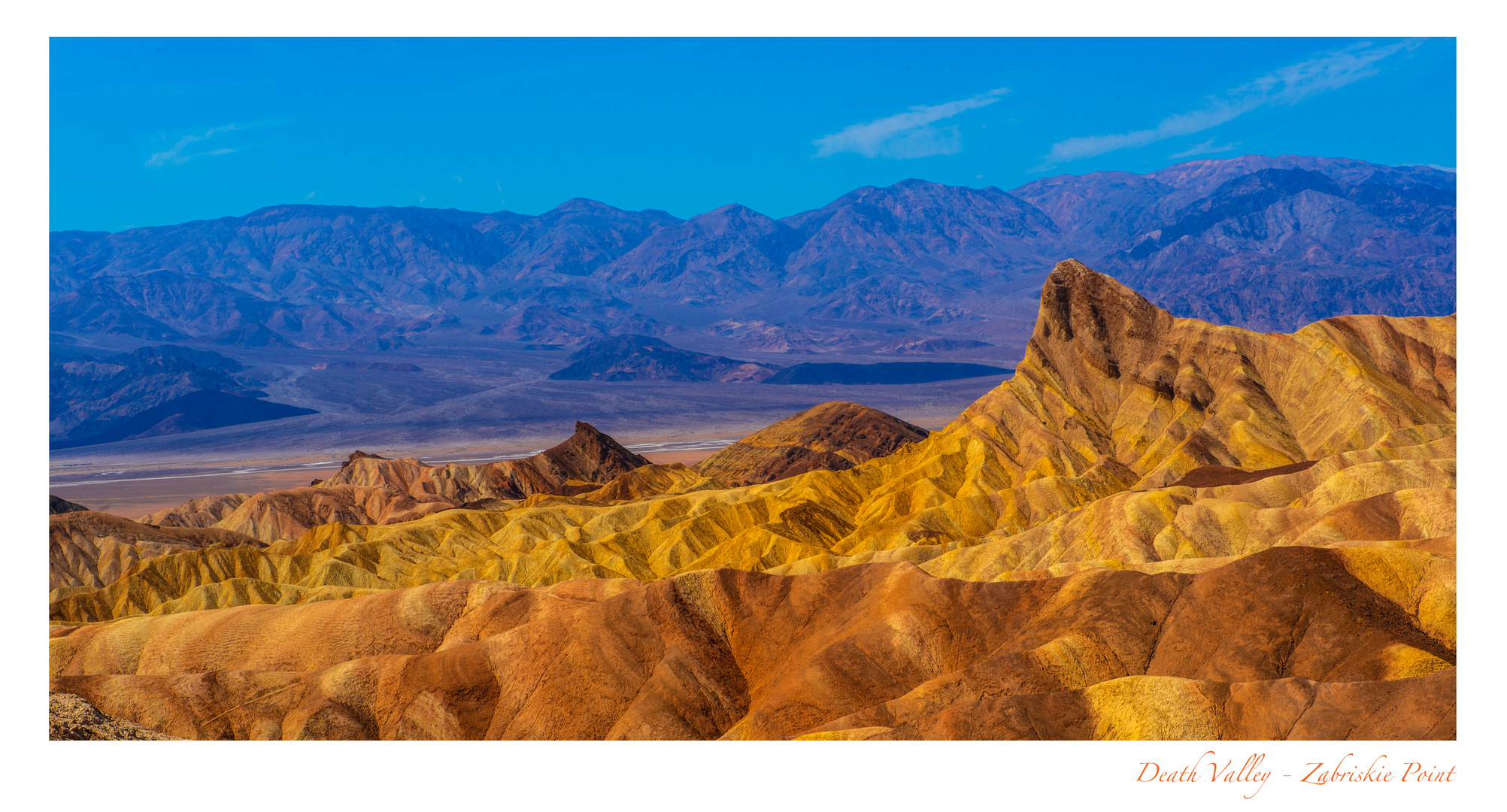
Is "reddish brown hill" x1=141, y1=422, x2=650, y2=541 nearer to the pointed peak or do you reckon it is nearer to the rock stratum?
the rock stratum

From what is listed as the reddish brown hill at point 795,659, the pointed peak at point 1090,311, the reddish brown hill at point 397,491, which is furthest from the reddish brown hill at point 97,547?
the pointed peak at point 1090,311

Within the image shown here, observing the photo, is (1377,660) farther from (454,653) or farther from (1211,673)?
(454,653)

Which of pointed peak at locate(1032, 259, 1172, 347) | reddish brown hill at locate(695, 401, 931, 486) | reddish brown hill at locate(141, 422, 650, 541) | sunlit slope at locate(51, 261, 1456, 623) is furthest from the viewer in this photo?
reddish brown hill at locate(695, 401, 931, 486)

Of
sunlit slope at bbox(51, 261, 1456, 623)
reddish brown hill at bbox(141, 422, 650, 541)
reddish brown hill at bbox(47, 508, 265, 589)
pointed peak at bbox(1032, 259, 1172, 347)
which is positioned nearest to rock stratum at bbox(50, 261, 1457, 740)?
sunlit slope at bbox(51, 261, 1456, 623)

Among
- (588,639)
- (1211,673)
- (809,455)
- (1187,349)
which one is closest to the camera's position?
(1211,673)

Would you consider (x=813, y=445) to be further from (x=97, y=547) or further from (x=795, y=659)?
(x=795, y=659)

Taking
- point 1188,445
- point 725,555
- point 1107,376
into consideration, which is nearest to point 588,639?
point 725,555

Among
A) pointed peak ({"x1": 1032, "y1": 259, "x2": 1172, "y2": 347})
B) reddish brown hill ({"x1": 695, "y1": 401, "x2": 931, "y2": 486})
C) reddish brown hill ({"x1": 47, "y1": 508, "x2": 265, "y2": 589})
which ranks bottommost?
reddish brown hill ({"x1": 47, "y1": 508, "x2": 265, "y2": 589})
